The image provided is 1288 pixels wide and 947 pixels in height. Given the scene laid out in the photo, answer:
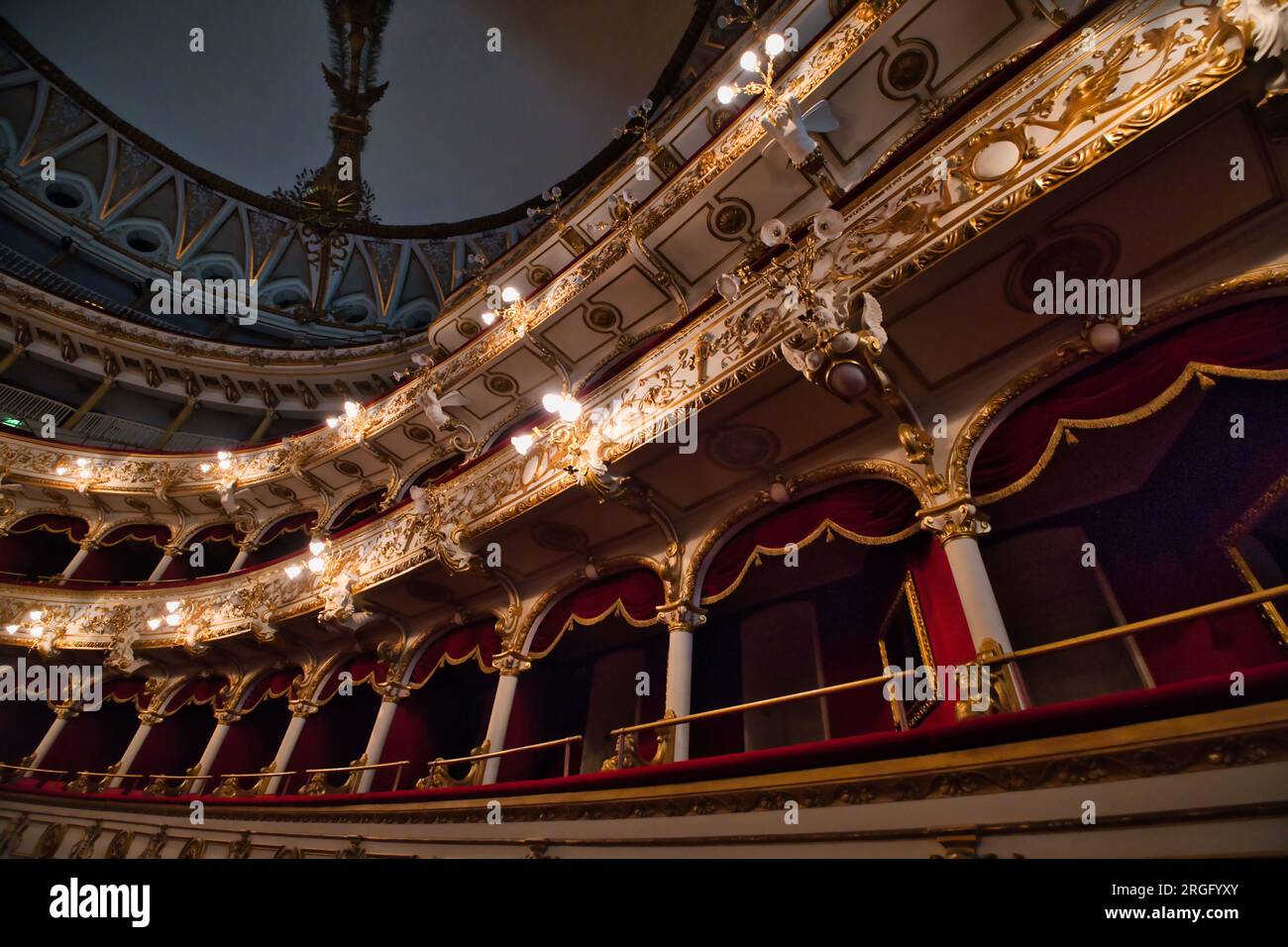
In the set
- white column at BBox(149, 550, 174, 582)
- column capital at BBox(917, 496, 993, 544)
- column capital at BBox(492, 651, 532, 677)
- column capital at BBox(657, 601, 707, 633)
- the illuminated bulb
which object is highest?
white column at BBox(149, 550, 174, 582)

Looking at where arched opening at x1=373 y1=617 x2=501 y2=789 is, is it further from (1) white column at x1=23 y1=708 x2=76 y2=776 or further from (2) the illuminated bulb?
(1) white column at x1=23 y1=708 x2=76 y2=776

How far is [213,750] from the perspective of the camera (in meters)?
8.88

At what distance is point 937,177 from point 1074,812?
3603mm

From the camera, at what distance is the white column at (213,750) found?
828 cm

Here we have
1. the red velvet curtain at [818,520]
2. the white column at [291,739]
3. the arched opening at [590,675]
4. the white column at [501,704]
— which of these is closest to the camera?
the red velvet curtain at [818,520]

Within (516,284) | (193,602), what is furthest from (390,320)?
(193,602)

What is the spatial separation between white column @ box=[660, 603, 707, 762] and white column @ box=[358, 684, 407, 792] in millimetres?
4119

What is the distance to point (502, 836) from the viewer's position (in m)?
4.14

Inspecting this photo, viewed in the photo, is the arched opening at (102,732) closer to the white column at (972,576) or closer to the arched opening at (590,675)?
the arched opening at (590,675)

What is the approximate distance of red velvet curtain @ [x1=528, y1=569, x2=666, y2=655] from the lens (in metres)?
5.62

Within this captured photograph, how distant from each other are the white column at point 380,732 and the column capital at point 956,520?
650 centimetres

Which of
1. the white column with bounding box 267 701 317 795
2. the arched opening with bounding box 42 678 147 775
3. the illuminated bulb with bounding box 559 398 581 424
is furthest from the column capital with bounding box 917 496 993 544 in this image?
the arched opening with bounding box 42 678 147 775

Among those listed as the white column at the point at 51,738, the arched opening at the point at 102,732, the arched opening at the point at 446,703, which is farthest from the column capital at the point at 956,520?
the white column at the point at 51,738
